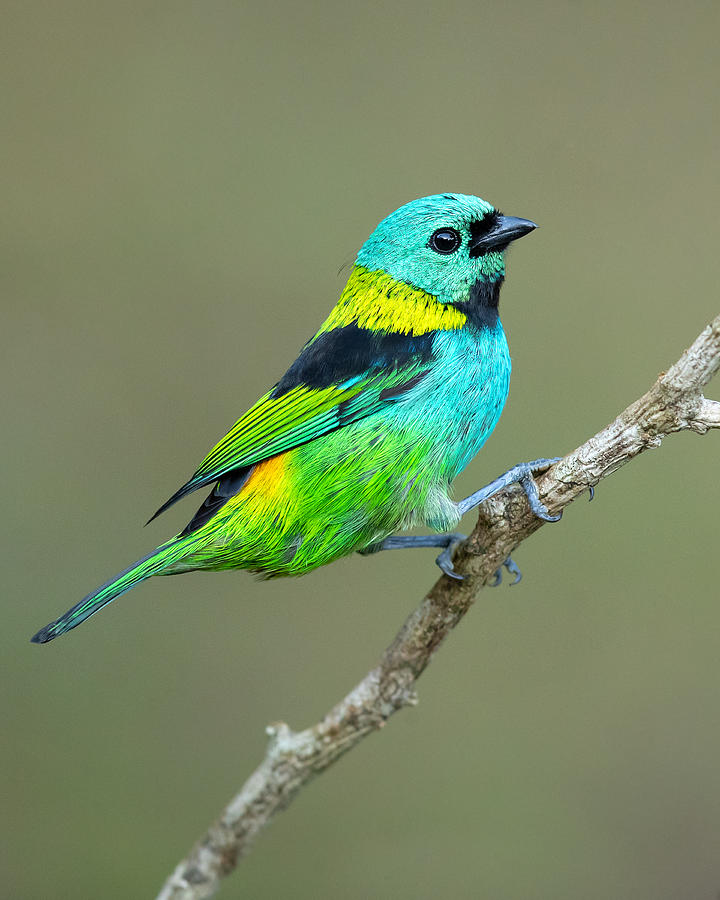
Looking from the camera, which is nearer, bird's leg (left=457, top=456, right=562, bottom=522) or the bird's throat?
bird's leg (left=457, top=456, right=562, bottom=522)

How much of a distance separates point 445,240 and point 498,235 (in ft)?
0.63

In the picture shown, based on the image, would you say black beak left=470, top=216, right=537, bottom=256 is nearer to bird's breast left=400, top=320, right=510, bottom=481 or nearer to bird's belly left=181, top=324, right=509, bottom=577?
bird's breast left=400, top=320, right=510, bottom=481

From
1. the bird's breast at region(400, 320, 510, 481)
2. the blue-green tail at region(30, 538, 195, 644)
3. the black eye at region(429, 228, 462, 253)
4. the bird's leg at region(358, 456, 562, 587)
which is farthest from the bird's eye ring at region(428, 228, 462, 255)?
the blue-green tail at region(30, 538, 195, 644)

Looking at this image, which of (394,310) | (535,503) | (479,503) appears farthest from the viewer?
(394,310)

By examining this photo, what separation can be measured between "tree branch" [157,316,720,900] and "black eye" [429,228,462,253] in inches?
41.2

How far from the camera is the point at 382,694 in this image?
327 cm

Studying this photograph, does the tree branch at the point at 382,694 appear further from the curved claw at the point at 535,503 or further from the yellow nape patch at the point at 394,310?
the yellow nape patch at the point at 394,310

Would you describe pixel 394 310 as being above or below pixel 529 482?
above

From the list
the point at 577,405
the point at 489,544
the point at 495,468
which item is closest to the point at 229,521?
the point at 489,544

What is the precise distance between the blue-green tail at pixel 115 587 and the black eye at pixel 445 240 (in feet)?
4.38

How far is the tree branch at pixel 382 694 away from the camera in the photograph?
3029mm

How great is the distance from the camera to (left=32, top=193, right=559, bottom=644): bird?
11.3 feet

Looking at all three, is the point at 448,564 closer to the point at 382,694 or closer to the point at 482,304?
the point at 382,694

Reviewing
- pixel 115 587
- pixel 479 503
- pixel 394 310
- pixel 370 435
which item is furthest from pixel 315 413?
pixel 115 587
